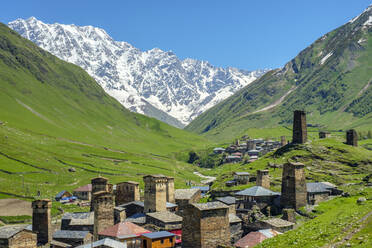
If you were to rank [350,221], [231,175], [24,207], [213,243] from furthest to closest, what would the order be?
[231,175] < [24,207] < [213,243] < [350,221]

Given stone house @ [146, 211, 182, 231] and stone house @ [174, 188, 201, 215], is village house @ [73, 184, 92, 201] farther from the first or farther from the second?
stone house @ [146, 211, 182, 231]

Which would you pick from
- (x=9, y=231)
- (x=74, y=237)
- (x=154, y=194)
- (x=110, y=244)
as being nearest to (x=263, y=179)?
(x=154, y=194)

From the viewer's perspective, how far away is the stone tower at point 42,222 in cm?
8156

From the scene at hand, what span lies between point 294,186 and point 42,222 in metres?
51.1

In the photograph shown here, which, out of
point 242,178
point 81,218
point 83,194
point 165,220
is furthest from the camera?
point 83,194

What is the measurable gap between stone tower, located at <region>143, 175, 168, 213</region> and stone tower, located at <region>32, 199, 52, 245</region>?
64.3ft

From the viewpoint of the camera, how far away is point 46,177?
582 ft

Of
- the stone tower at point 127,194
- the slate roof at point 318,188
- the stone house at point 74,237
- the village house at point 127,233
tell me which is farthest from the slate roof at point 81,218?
the slate roof at point 318,188

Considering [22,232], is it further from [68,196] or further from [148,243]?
[68,196]

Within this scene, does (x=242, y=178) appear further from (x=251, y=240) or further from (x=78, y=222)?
(x=251, y=240)

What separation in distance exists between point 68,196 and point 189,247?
106 m

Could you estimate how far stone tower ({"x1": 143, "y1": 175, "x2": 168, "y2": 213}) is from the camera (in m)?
85.8

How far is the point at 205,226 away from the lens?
5684 centimetres

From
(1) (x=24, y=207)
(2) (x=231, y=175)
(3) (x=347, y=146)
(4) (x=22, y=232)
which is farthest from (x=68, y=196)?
(3) (x=347, y=146)
